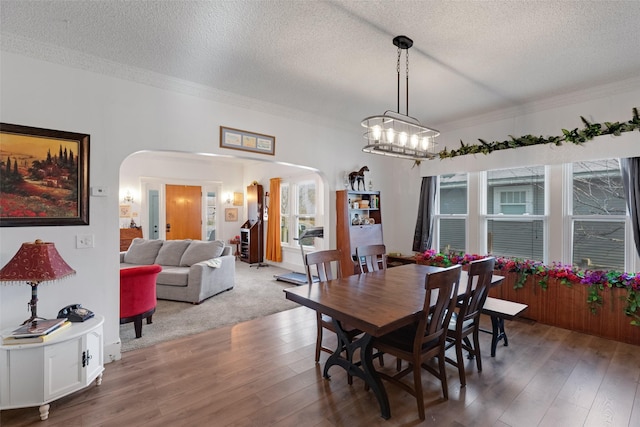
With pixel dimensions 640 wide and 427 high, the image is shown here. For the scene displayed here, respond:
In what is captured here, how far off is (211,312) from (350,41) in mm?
3627

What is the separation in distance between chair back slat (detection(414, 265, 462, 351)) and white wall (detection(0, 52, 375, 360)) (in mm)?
2668

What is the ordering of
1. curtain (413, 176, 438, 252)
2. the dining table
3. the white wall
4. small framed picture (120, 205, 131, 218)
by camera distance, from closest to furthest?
the dining table
the white wall
curtain (413, 176, 438, 252)
small framed picture (120, 205, 131, 218)

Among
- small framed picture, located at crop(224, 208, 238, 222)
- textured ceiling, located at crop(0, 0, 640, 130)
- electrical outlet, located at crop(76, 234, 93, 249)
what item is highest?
textured ceiling, located at crop(0, 0, 640, 130)

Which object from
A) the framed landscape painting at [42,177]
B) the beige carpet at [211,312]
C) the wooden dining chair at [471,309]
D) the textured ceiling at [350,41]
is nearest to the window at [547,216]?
the textured ceiling at [350,41]

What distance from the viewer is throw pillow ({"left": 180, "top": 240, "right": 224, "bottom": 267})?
5078 mm

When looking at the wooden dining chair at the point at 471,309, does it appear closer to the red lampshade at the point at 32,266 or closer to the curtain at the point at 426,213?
the curtain at the point at 426,213

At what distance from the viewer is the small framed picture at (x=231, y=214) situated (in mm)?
8648

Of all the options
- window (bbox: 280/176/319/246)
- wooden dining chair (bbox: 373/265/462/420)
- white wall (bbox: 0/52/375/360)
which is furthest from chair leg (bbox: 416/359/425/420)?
window (bbox: 280/176/319/246)

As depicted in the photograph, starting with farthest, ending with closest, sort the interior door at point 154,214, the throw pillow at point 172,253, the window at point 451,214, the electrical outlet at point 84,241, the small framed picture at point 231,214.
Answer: the small framed picture at point 231,214 < the interior door at point 154,214 < the throw pillow at point 172,253 < the window at point 451,214 < the electrical outlet at point 84,241

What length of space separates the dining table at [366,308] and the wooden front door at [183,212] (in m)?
6.48

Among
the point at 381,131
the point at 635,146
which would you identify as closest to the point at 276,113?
the point at 381,131

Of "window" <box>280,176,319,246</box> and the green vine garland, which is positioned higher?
the green vine garland

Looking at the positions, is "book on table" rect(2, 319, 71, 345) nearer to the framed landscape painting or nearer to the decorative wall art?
the framed landscape painting

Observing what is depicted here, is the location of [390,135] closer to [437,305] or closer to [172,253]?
[437,305]
